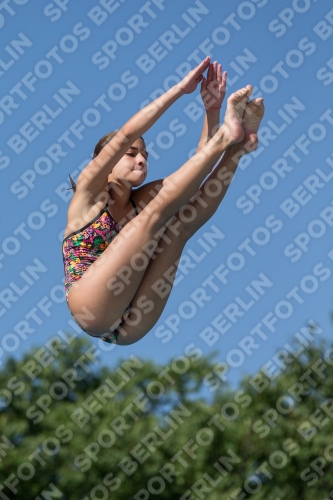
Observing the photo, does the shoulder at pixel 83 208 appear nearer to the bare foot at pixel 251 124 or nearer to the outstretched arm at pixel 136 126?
the outstretched arm at pixel 136 126

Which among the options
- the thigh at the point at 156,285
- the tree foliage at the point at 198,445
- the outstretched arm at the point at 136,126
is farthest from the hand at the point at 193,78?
the tree foliage at the point at 198,445

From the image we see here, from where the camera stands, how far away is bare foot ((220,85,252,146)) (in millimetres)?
4480

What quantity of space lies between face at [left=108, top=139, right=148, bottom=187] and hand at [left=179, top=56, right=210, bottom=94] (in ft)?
1.66

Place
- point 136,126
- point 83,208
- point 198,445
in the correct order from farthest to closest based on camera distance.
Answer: point 198,445
point 83,208
point 136,126

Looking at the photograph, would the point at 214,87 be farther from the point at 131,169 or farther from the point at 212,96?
the point at 131,169

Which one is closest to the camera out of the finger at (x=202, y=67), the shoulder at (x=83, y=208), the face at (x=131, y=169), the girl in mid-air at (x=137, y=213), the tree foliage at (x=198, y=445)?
the girl in mid-air at (x=137, y=213)

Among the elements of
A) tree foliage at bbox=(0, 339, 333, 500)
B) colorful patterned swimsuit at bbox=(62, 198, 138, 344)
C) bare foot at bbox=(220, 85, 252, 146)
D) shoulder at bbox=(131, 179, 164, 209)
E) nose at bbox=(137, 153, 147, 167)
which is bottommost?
tree foliage at bbox=(0, 339, 333, 500)

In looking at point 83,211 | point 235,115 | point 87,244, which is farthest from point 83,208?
point 235,115

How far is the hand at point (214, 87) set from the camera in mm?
4866

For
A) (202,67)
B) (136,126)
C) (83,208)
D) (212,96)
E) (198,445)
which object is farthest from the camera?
(198,445)

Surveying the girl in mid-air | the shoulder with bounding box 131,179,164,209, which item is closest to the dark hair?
the girl in mid-air

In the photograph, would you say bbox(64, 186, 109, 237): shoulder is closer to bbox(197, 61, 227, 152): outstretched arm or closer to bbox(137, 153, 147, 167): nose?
bbox(137, 153, 147, 167): nose

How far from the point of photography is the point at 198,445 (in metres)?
19.9

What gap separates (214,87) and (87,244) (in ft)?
3.65
